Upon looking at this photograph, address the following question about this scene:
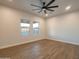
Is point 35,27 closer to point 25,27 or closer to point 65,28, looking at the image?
point 25,27

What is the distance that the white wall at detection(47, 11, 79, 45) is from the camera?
4.87 m

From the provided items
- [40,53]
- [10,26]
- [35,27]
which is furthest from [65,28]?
[10,26]

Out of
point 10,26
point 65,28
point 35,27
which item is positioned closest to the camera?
point 10,26

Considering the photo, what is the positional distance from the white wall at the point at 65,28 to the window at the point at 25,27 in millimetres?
2818

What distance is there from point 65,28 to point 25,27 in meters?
3.74

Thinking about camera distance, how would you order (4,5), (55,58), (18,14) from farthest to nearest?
(18,14) → (4,5) → (55,58)

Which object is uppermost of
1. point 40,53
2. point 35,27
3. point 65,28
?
point 35,27

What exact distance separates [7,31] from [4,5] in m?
1.82

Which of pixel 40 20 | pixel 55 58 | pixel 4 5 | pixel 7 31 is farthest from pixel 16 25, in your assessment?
pixel 55 58

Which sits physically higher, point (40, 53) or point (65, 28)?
point (65, 28)

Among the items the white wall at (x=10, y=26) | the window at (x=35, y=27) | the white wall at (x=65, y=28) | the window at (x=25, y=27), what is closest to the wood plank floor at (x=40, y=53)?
the white wall at (x=10, y=26)

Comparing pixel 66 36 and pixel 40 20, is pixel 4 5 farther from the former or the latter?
pixel 66 36

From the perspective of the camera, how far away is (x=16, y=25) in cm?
480

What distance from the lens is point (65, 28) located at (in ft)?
18.2
